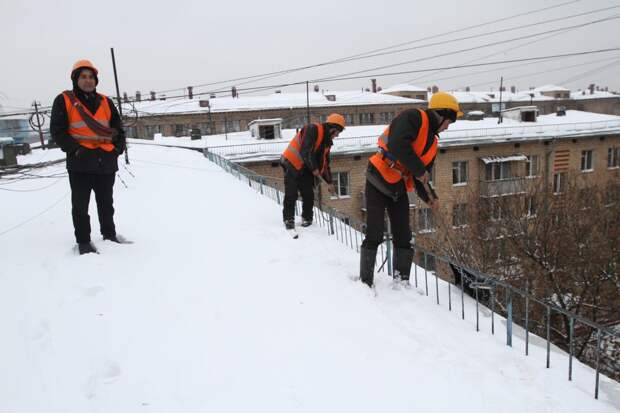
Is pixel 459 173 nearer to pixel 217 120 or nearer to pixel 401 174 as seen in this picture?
pixel 217 120

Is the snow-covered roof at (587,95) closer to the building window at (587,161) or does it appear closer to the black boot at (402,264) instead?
the building window at (587,161)

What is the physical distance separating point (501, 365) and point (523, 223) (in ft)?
55.5

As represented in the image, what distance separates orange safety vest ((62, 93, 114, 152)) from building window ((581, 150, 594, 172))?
32.8 meters

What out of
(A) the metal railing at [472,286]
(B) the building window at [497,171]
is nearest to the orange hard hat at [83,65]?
(A) the metal railing at [472,286]

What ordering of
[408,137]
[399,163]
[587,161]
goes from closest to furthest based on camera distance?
[408,137], [399,163], [587,161]

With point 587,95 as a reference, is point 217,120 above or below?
below

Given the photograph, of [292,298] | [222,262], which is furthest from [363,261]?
[222,262]

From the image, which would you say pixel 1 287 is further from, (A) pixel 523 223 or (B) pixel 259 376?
(A) pixel 523 223

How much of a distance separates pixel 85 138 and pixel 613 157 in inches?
1402

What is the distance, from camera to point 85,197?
427cm

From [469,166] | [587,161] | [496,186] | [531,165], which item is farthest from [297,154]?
[587,161]

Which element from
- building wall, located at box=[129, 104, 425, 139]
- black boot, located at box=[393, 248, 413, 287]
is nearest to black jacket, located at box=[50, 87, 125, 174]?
black boot, located at box=[393, 248, 413, 287]

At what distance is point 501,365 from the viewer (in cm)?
261

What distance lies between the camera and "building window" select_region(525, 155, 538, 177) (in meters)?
28.1
